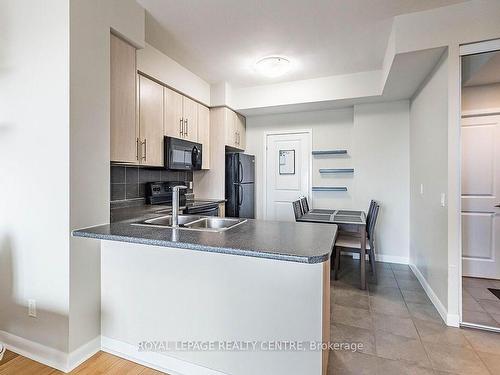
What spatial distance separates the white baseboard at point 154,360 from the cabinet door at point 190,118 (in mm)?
2454

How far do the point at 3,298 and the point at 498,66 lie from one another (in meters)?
4.55

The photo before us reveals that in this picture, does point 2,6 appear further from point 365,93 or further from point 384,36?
point 365,93

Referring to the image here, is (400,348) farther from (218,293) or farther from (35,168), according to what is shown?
(35,168)

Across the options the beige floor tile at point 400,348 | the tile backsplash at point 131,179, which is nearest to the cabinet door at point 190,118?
the tile backsplash at point 131,179

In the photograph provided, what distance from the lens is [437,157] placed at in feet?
8.53

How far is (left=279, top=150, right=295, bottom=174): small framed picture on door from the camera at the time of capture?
461 cm

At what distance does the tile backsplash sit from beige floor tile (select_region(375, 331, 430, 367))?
9.16 ft

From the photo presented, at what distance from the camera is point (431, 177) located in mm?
2795

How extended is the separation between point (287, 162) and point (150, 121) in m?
2.43

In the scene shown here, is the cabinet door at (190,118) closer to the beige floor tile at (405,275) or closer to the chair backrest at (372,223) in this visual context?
the chair backrest at (372,223)

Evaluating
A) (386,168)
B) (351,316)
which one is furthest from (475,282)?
(351,316)

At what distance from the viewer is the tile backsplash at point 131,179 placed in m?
2.93

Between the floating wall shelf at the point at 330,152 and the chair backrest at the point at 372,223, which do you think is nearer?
the chair backrest at the point at 372,223

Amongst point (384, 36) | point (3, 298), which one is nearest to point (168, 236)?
point (3, 298)
